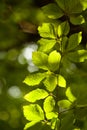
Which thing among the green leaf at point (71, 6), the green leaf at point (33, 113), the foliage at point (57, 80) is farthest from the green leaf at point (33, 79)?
the green leaf at point (71, 6)

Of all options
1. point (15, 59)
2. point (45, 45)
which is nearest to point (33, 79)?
point (45, 45)

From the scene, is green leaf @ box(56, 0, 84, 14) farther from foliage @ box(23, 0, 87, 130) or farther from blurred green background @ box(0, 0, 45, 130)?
blurred green background @ box(0, 0, 45, 130)

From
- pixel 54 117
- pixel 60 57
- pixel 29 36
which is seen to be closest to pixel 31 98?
pixel 54 117

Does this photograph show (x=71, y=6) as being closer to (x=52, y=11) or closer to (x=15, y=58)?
(x=52, y=11)

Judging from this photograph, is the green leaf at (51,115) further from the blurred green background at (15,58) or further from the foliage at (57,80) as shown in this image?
the blurred green background at (15,58)

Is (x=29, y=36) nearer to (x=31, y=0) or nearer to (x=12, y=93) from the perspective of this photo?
(x=31, y=0)

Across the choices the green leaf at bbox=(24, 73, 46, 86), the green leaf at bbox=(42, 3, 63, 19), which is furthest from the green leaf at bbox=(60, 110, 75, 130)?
the green leaf at bbox=(42, 3, 63, 19)
